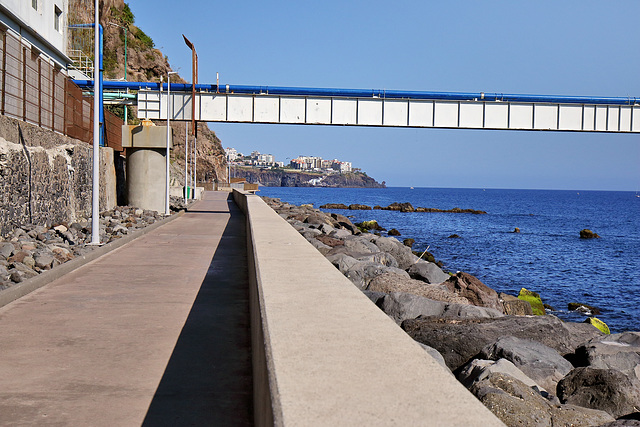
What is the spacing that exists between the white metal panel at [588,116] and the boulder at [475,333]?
28.5m

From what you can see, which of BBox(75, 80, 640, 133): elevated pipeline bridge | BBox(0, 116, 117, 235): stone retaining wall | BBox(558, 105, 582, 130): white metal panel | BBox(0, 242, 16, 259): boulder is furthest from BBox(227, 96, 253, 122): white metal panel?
BBox(0, 242, 16, 259): boulder

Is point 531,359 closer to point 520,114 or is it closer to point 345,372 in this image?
point 345,372

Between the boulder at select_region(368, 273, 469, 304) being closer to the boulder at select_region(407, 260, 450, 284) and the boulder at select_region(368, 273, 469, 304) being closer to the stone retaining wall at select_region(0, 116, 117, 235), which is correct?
the boulder at select_region(407, 260, 450, 284)

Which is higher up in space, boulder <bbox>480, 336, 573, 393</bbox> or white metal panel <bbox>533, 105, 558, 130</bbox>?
white metal panel <bbox>533, 105, 558, 130</bbox>

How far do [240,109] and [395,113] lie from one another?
836 centimetres

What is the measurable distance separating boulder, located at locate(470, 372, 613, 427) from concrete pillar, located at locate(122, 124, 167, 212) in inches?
1171

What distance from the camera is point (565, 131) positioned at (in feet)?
118

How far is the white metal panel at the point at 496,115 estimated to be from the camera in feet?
114

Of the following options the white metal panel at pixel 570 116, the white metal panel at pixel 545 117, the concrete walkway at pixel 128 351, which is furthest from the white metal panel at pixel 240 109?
the concrete walkway at pixel 128 351

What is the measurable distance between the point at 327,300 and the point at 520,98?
32.1 metres

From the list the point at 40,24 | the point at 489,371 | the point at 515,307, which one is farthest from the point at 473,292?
the point at 40,24

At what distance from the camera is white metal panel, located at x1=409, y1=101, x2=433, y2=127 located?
34531mm

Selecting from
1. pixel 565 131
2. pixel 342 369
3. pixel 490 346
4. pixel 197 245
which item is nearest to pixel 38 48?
pixel 197 245

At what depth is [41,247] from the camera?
1416 cm
